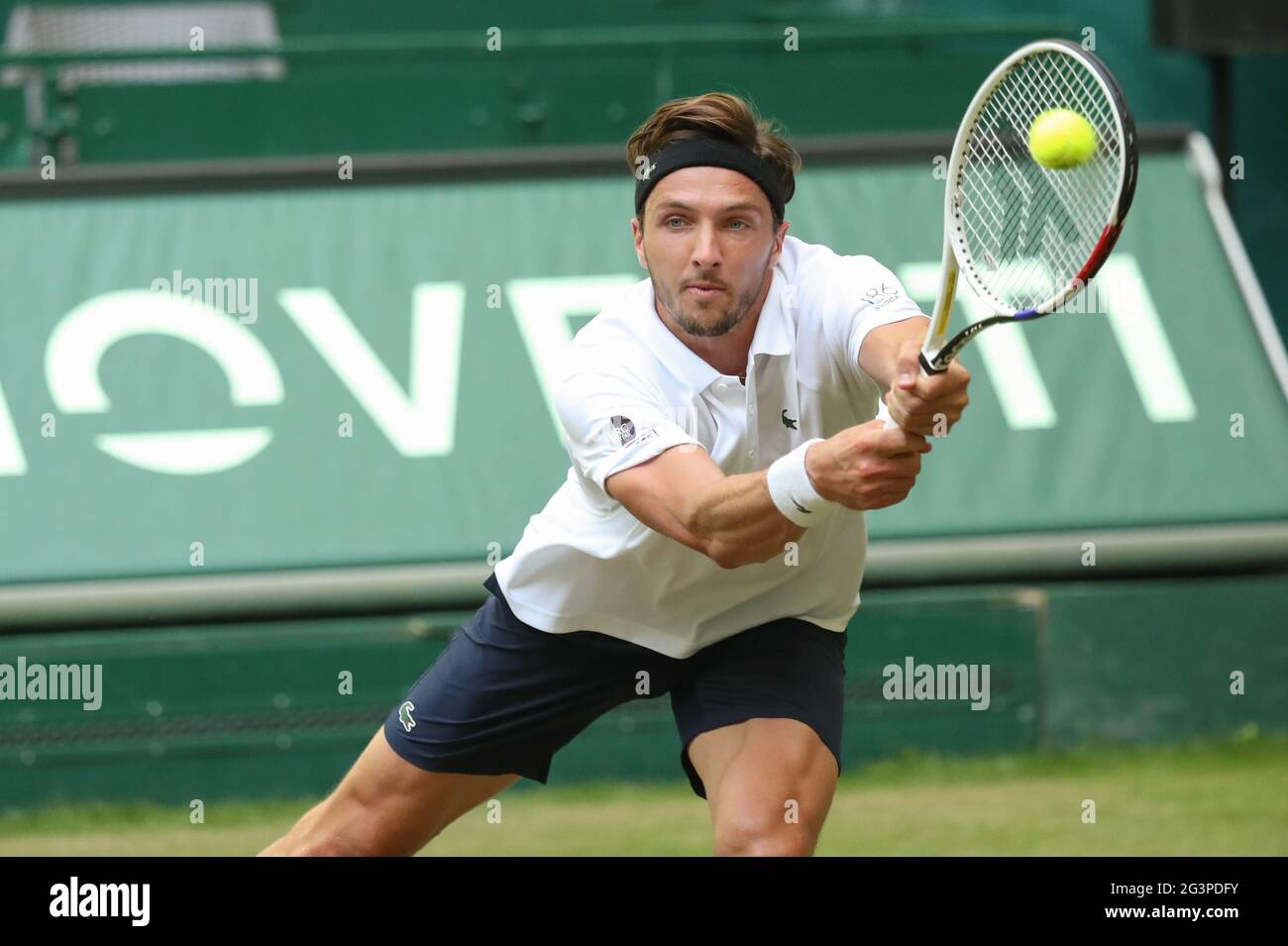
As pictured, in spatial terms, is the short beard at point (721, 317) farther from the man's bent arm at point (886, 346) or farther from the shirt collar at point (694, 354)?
the man's bent arm at point (886, 346)

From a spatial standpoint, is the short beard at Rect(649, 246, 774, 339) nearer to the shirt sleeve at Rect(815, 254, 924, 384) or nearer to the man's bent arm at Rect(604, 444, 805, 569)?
the shirt sleeve at Rect(815, 254, 924, 384)

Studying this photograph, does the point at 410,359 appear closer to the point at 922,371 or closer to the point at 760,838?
the point at 760,838

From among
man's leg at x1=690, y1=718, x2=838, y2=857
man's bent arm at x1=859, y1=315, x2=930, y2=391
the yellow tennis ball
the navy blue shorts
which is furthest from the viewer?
the navy blue shorts

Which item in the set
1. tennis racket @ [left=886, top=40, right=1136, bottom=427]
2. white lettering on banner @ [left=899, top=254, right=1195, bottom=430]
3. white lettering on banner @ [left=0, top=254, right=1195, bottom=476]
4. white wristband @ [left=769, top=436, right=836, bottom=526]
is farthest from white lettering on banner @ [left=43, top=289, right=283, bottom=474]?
white wristband @ [left=769, top=436, right=836, bottom=526]

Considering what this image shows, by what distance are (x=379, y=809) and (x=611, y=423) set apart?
989 mm

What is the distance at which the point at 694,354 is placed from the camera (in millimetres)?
3408

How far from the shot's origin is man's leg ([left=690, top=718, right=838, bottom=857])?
3.27 m

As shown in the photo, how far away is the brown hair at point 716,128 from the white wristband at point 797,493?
642 millimetres

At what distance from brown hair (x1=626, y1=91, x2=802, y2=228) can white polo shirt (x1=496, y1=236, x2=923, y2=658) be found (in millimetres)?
179

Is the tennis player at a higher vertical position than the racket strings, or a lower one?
lower

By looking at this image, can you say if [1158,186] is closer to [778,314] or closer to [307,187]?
[307,187]

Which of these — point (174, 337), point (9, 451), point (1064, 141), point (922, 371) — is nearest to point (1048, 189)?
point (1064, 141)

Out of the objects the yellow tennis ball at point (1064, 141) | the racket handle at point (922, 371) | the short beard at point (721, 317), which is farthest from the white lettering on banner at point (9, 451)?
the yellow tennis ball at point (1064, 141)

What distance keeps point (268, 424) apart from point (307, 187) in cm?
91
